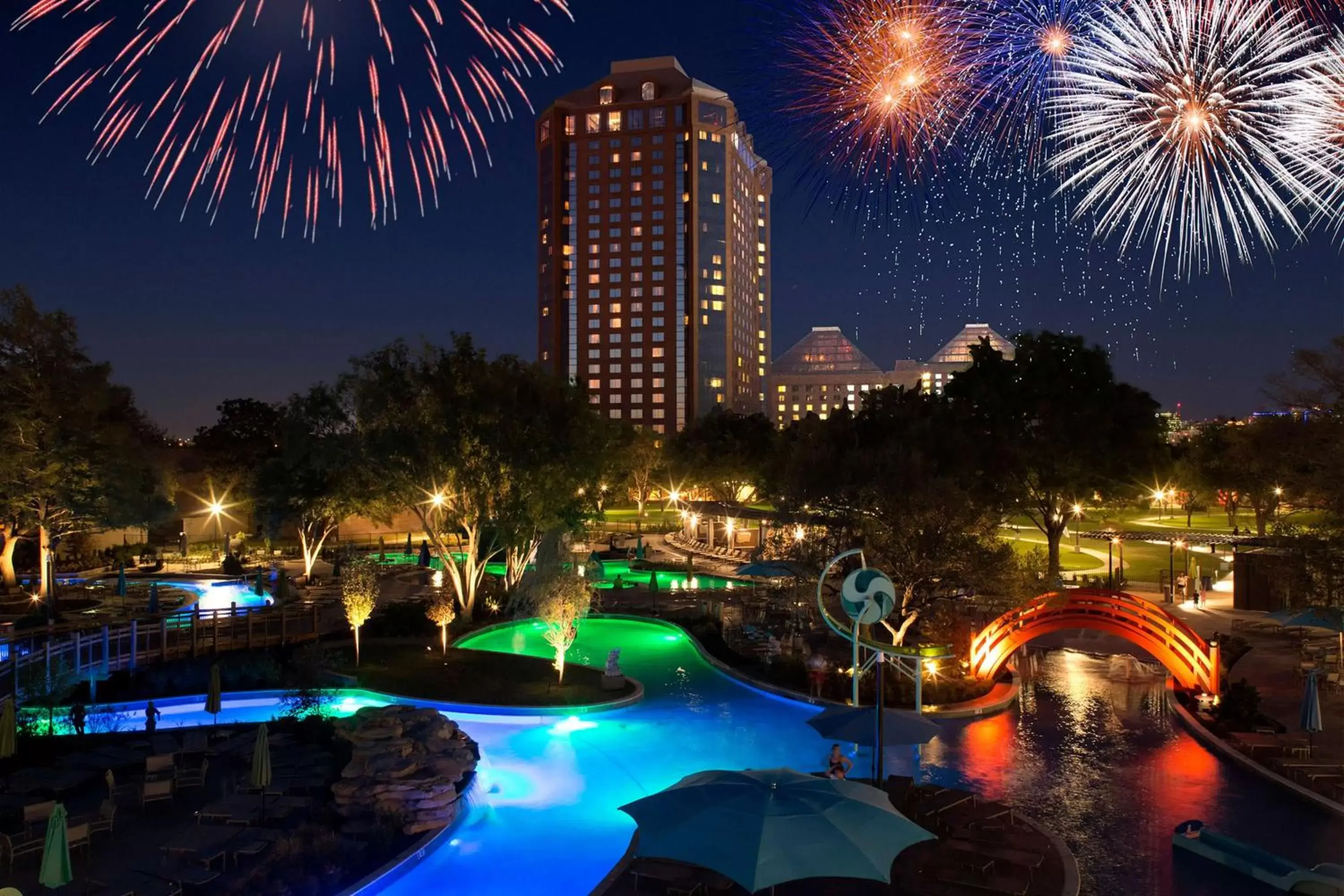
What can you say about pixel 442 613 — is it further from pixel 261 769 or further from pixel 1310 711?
pixel 1310 711

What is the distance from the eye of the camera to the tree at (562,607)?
21.9 m

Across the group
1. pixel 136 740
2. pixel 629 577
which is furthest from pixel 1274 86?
pixel 629 577

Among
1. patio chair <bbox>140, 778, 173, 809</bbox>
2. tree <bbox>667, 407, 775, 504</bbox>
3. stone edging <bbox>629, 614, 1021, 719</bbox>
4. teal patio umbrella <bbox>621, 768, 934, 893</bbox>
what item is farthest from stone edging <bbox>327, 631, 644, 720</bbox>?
tree <bbox>667, 407, 775, 504</bbox>

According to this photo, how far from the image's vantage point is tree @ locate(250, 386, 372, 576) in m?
31.2

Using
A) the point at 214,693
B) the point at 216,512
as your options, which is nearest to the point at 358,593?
the point at 214,693

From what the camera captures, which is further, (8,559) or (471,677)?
(8,559)

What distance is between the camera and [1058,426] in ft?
125

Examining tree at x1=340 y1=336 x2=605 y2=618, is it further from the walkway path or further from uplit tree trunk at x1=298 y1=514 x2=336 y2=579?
the walkway path

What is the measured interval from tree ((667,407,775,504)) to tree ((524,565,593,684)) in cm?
2920

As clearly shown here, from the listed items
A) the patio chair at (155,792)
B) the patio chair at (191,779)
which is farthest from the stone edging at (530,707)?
the patio chair at (155,792)

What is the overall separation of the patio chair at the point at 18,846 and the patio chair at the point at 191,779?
2.40 m

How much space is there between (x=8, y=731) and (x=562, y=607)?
11.1 meters

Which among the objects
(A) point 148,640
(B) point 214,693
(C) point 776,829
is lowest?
(B) point 214,693

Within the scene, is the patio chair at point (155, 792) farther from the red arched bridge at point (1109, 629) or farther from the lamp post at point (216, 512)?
the lamp post at point (216, 512)
